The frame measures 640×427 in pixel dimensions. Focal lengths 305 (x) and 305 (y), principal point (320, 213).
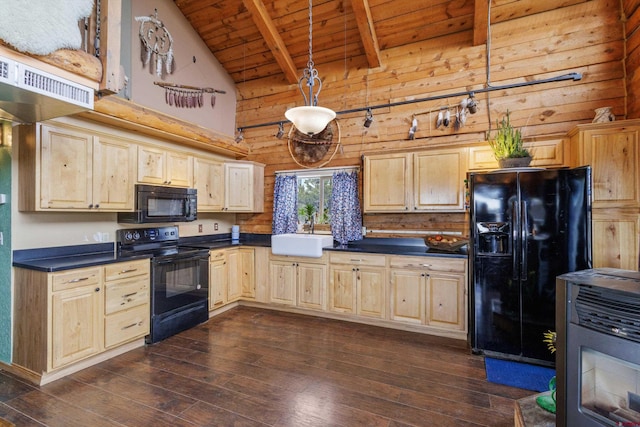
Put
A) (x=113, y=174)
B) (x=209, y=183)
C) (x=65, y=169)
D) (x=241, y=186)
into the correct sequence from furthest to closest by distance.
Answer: (x=241, y=186), (x=209, y=183), (x=113, y=174), (x=65, y=169)

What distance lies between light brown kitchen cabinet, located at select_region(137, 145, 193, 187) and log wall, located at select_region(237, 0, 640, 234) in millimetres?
1327

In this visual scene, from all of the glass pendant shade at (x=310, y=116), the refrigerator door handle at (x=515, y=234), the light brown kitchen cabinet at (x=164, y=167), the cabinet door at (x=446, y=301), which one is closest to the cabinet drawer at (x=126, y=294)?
the light brown kitchen cabinet at (x=164, y=167)

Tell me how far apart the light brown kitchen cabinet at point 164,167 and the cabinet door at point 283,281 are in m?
1.62

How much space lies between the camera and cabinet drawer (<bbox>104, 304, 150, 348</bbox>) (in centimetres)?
282

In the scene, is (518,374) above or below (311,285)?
below

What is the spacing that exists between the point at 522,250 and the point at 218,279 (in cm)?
351

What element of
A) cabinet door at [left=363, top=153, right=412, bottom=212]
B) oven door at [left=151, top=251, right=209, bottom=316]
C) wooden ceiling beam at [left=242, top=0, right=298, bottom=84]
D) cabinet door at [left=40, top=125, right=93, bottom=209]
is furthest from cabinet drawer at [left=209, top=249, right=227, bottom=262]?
wooden ceiling beam at [left=242, top=0, right=298, bottom=84]

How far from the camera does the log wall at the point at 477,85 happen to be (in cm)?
332

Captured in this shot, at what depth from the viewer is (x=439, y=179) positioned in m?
3.66

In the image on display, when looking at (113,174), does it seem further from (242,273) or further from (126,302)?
(242,273)

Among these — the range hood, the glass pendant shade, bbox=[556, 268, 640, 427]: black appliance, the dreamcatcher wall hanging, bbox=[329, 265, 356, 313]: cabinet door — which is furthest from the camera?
the dreamcatcher wall hanging

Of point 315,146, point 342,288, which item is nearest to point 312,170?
point 315,146

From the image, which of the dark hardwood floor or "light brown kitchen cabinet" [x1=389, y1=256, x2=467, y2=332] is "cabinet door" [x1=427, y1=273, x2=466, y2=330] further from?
the dark hardwood floor

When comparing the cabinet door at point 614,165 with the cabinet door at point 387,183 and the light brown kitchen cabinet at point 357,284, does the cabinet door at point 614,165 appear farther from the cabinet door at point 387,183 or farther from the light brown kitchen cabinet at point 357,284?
the light brown kitchen cabinet at point 357,284
